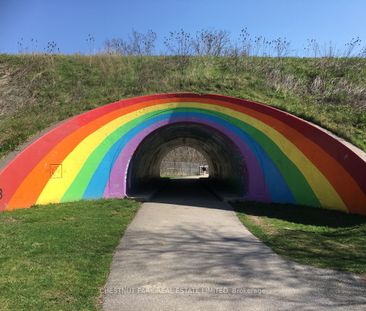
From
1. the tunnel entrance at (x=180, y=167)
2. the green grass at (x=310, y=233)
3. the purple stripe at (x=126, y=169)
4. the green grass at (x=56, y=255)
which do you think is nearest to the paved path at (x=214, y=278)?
the green grass at (x=56, y=255)

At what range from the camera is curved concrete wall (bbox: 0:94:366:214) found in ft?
42.4

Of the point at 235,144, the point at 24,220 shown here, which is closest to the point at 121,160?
the point at 235,144

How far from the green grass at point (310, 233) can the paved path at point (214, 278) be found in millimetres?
475

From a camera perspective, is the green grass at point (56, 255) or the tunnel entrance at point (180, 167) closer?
the green grass at point (56, 255)

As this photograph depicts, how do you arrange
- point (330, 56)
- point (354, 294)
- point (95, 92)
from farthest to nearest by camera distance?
point (330, 56) → point (95, 92) → point (354, 294)

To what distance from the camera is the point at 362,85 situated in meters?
18.9

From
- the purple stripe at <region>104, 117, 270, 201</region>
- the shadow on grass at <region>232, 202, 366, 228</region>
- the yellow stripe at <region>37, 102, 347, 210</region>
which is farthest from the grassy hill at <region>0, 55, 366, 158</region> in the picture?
the shadow on grass at <region>232, 202, 366, 228</region>

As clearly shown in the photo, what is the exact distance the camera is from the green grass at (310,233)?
7676mm

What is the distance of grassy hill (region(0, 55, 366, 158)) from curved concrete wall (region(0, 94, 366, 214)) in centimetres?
97

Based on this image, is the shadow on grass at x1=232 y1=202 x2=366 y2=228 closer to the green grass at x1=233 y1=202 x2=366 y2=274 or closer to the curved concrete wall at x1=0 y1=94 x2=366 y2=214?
the green grass at x1=233 y1=202 x2=366 y2=274

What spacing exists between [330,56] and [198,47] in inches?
242

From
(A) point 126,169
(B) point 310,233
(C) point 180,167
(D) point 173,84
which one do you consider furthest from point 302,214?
(C) point 180,167

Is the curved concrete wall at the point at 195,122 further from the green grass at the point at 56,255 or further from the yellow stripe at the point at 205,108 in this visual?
the green grass at the point at 56,255

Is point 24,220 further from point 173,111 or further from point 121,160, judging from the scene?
point 173,111
